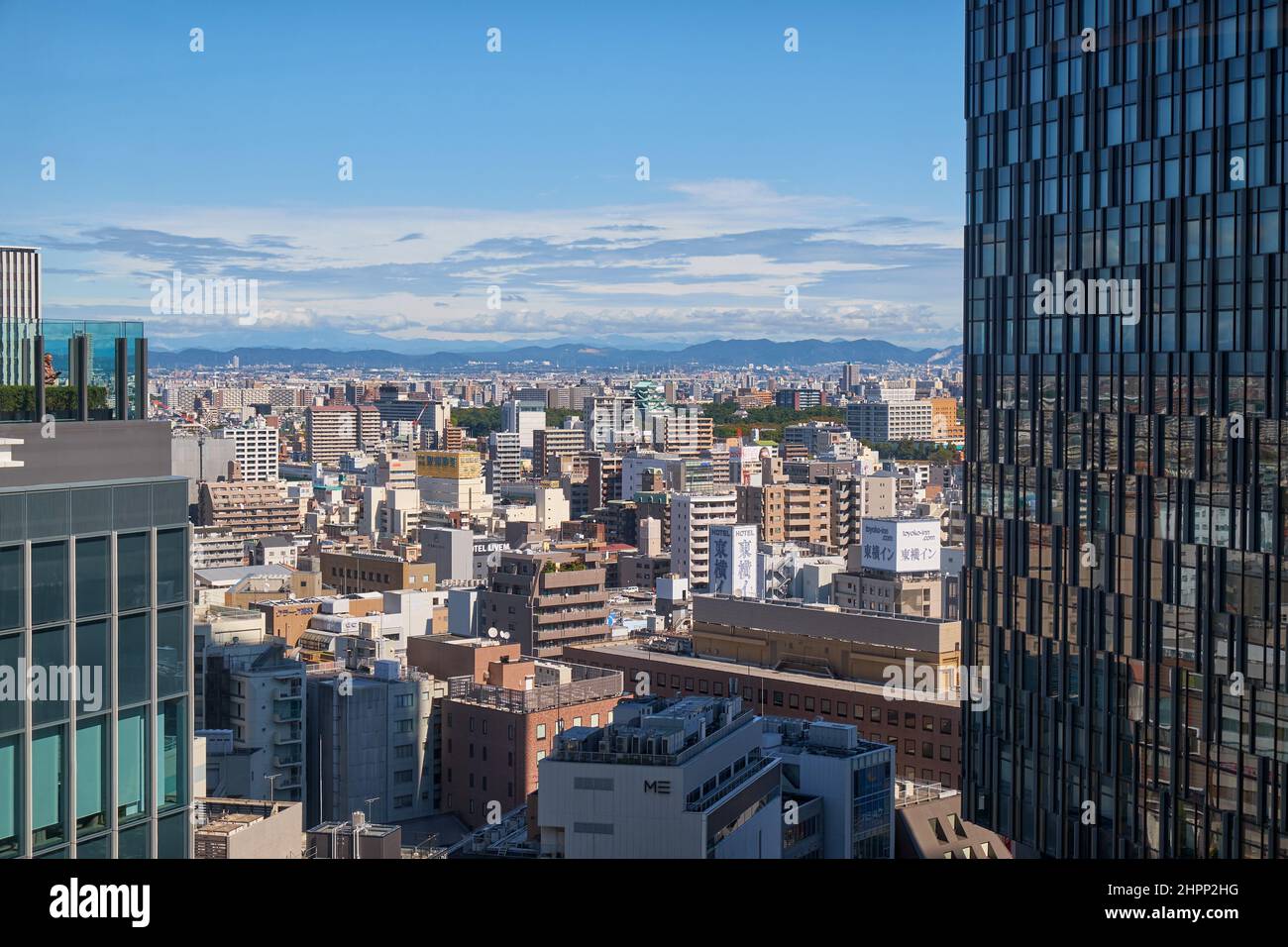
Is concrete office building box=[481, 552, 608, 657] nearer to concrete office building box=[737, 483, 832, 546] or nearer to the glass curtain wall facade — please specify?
concrete office building box=[737, 483, 832, 546]

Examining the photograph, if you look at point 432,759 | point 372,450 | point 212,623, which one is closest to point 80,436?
point 432,759

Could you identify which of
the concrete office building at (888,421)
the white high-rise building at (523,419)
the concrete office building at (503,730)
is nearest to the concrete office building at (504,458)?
the white high-rise building at (523,419)

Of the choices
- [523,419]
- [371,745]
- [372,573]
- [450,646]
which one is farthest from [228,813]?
[523,419]

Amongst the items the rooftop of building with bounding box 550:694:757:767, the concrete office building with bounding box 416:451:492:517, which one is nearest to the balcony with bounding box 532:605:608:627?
the rooftop of building with bounding box 550:694:757:767

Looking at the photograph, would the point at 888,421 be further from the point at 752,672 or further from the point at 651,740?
the point at 651,740

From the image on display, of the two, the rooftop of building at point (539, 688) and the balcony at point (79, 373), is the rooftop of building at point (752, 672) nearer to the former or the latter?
the rooftop of building at point (539, 688)
